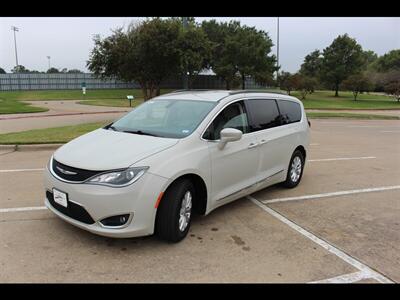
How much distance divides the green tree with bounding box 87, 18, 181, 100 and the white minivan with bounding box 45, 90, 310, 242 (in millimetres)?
8871

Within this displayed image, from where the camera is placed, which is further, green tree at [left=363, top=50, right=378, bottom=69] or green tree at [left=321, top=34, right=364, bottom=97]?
green tree at [left=363, top=50, right=378, bottom=69]

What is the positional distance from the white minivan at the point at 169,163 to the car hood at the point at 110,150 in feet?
0.04

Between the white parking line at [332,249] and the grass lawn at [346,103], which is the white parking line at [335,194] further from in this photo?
the grass lawn at [346,103]

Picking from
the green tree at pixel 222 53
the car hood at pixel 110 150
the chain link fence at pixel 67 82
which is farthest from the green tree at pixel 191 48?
the chain link fence at pixel 67 82

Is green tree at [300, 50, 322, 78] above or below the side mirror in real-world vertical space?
above

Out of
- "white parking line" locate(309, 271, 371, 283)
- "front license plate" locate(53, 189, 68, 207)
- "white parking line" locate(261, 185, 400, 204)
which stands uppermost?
"front license plate" locate(53, 189, 68, 207)

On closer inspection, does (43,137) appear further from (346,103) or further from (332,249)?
(346,103)

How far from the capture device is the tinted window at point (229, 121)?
172 inches

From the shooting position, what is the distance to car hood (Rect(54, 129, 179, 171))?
11.8ft

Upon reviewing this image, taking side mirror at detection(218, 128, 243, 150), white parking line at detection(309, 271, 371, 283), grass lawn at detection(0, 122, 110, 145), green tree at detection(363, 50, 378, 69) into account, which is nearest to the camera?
white parking line at detection(309, 271, 371, 283)

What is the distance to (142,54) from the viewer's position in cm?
1383

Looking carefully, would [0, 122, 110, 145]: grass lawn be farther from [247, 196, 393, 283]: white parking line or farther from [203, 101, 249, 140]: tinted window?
[247, 196, 393, 283]: white parking line

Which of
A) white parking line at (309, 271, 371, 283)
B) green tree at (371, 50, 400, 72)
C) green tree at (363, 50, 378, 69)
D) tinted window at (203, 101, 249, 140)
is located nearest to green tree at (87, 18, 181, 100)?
tinted window at (203, 101, 249, 140)
